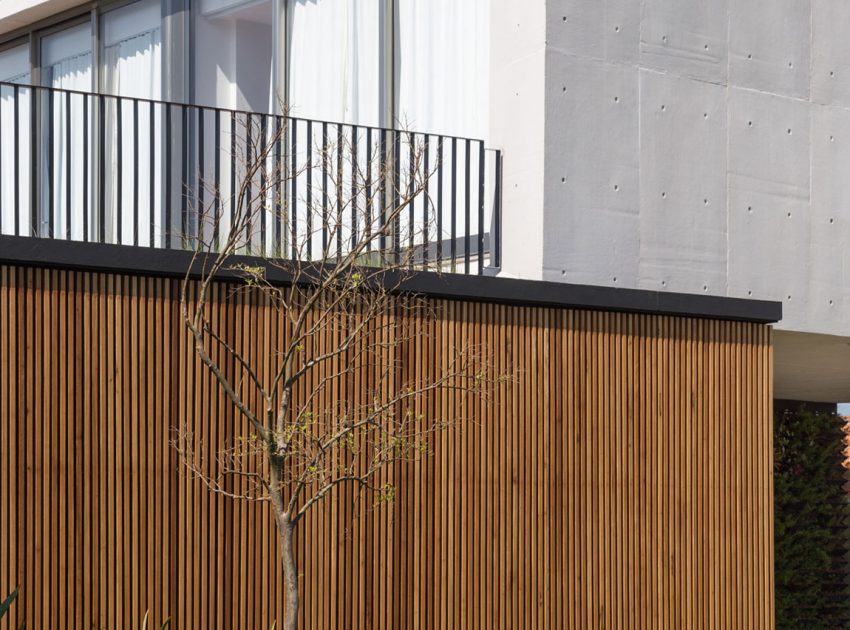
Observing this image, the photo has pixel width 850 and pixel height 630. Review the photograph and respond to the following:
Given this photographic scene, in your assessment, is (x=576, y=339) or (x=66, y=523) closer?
(x=66, y=523)

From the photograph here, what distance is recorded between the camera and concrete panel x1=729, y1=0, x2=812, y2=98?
41.7 feet

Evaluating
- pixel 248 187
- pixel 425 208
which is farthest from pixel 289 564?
pixel 248 187

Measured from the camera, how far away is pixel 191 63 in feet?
47.2

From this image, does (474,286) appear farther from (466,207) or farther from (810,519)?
(810,519)

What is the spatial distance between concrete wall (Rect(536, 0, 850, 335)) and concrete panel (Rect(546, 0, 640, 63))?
1cm

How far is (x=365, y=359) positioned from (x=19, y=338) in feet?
7.64

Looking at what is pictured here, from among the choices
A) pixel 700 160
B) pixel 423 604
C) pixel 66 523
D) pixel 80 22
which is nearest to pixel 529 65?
pixel 700 160

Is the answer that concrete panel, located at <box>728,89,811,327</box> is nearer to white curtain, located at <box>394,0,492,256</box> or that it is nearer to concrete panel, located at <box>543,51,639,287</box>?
concrete panel, located at <box>543,51,639,287</box>

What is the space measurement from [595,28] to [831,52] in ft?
10.6

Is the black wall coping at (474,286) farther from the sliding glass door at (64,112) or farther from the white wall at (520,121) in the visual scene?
the sliding glass door at (64,112)

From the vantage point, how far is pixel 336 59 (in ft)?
43.6

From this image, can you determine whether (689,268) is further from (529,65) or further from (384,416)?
(384,416)

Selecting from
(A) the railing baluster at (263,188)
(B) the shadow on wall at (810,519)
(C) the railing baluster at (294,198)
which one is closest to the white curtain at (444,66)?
(A) the railing baluster at (263,188)

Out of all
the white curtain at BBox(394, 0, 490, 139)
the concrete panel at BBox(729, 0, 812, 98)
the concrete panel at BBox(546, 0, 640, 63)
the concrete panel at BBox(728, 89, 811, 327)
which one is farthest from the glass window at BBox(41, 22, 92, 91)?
the concrete panel at BBox(728, 89, 811, 327)
